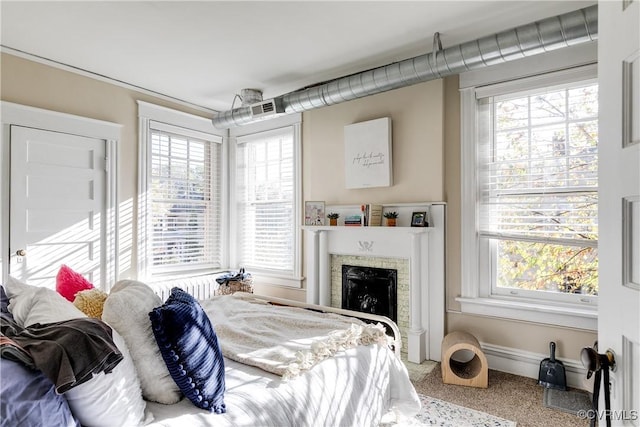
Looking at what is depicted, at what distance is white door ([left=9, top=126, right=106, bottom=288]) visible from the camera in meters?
3.09

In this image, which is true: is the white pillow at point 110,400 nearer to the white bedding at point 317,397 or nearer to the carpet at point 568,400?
the white bedding at point 317,397

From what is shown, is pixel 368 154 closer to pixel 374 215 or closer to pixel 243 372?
pixel 374 215

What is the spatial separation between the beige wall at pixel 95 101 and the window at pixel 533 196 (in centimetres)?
337

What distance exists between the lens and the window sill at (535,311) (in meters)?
2.67

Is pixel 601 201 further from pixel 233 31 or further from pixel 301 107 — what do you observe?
pixel 301 107

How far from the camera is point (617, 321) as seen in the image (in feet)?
3.02

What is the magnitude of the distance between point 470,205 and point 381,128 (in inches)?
43.2

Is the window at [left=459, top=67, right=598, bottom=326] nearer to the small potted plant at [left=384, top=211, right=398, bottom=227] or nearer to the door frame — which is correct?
the small potted plant at [left=384, top=211, right=398, bottom=227]

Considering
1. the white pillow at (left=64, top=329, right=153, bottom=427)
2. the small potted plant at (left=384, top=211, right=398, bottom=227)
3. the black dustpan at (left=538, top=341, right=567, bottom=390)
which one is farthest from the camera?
the small potted plant at (left=384, top=211, right=398, bottom=227)

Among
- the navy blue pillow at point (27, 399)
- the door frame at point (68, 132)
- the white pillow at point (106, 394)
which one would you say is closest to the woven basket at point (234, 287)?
the door frame at point (68, 132)

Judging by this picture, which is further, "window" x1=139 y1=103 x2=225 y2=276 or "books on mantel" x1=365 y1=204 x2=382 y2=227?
"window" x1=139 y1=103 x2=225 y2=276

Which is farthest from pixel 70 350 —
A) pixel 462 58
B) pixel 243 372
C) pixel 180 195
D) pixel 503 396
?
pixel 180 195

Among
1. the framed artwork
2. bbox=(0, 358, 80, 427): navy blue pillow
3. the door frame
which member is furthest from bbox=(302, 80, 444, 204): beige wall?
bbox=(0, 358, 80, 427): navy blue pillow

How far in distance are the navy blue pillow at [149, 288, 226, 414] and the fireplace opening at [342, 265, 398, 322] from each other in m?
2.34
